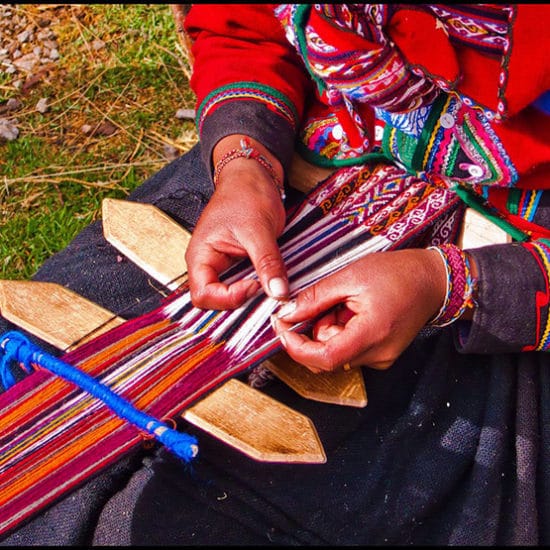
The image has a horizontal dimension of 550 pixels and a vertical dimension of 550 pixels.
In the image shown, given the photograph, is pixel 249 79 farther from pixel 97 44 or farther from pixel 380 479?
pixel 97 44

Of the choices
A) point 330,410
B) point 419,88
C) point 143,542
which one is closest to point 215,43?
point 419,88

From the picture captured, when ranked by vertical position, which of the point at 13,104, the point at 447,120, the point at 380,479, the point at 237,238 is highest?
the point at 447,120

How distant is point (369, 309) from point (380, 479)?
1.03 ft

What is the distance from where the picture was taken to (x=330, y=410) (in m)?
1.25

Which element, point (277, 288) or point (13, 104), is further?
point (13, 104)

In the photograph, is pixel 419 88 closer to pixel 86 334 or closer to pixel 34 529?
pixel 86 334

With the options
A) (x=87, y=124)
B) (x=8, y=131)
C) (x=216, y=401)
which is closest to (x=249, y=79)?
(x=216, y=401)

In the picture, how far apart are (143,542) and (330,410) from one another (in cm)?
40

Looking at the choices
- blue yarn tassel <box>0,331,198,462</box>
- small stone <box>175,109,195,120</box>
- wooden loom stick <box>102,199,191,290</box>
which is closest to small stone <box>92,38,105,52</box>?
small stone <box>175,109,195,120</box>

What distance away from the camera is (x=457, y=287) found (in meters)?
1.25

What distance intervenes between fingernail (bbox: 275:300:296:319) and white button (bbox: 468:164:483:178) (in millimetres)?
444

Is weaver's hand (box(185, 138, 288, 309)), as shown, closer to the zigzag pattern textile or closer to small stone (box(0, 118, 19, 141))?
the zigzag pattern textile

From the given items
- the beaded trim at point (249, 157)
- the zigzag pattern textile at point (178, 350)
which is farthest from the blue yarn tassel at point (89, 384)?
the beaded trim at point (249, 157)

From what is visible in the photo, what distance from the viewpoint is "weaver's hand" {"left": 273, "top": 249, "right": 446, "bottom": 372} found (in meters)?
1.18
